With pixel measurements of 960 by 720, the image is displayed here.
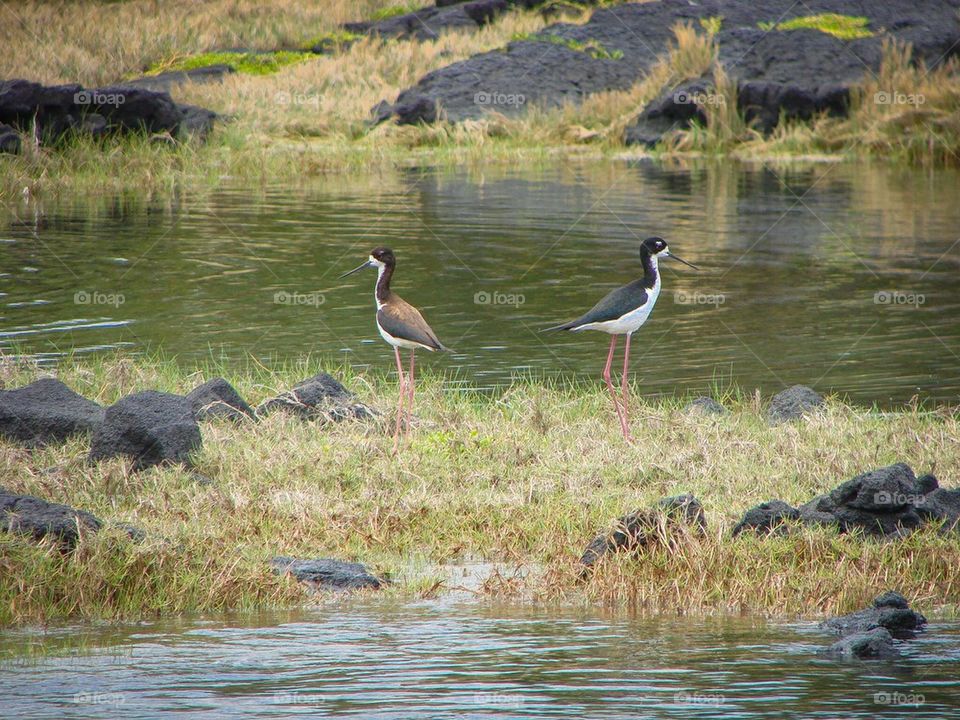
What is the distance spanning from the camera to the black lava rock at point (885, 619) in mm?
6734

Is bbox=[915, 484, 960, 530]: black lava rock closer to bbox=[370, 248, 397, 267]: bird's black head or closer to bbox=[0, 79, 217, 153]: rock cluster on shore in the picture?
bbox=[370, 248, 397, 267]: bird's black head

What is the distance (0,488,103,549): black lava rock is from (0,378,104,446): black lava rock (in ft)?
6.77

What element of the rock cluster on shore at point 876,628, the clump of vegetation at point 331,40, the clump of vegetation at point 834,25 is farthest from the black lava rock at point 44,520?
the clump of vegetation at point 331,40

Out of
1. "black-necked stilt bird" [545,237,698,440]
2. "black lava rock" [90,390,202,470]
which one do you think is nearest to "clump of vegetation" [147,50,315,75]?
"black-necked stilt bird" [545,237,698,440]

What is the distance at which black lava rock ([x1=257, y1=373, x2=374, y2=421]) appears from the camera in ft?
35.1

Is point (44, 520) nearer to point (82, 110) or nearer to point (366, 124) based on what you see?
point (82, 110)

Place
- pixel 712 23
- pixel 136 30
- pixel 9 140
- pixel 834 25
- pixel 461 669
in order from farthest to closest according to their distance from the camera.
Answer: pixel 136 30 < pixel 712 23 < pixel 834 25 < pixel 9 140 < pixel 461 669

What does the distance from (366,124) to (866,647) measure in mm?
28563

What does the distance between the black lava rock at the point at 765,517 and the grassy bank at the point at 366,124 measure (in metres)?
19.0

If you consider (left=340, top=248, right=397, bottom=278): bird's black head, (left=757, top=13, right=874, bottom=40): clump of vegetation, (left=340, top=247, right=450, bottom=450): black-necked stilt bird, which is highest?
(left=757, top=13, right=874, bottom=40): clump of vegetation

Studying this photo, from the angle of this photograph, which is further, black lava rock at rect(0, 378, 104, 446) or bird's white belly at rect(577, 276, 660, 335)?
bird's white belly at rect(577, 276, 660, 335)

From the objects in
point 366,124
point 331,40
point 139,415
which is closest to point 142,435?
point 139,415

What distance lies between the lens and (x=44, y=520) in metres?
7.50

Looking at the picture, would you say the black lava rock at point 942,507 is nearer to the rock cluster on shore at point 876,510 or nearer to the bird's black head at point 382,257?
the rock cluster on shore at point 876,510
